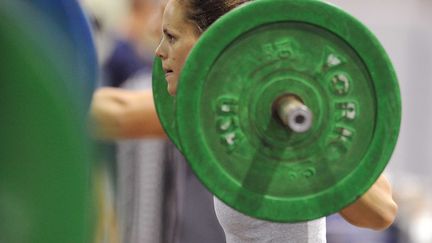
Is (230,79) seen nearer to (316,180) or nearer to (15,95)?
(316,180)

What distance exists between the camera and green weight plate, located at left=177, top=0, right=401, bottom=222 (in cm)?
221

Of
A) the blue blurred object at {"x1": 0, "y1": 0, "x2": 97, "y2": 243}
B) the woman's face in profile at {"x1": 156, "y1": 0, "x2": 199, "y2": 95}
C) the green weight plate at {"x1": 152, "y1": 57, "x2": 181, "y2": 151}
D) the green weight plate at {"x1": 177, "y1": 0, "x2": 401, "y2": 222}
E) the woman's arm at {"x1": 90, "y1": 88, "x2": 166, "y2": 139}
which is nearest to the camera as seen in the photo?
the blue blurred object at {"x1": 0, "y1": 0, "x2": 97, "y2": 243}

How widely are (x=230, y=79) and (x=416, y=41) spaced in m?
7.49

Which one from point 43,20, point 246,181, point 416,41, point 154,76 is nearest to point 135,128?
point 154,76

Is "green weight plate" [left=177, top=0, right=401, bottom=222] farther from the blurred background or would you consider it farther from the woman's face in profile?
the blurred background

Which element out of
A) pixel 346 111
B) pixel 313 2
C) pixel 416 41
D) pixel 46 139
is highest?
pixel 416 41

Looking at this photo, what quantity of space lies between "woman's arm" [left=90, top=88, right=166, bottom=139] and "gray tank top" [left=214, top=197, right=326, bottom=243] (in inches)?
23.7

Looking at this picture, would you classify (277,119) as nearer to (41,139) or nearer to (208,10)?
(208,10)

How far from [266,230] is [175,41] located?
1.55 ft

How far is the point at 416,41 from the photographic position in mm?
9508

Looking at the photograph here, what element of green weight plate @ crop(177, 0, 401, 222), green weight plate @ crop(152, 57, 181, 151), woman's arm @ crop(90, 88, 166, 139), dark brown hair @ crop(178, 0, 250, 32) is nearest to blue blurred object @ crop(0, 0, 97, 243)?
green weight plate @ crop(177, 0, 401, 222)

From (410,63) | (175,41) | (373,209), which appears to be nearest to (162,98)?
(175,41)

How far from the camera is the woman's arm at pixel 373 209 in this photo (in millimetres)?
2504

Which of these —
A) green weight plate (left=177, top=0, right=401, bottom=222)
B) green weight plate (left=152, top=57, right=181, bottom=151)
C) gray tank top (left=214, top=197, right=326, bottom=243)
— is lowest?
gray tank top (left=214, top=197, right=326, bottom=243)
